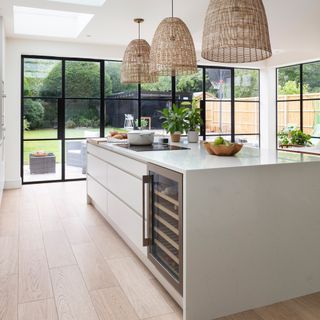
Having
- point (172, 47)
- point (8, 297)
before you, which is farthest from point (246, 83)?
point (8, 297)

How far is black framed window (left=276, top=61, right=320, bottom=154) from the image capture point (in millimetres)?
8406

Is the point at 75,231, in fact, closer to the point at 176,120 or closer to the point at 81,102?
the point at 176,120

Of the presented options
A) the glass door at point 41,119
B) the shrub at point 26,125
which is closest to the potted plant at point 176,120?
the glass door at point 41,119

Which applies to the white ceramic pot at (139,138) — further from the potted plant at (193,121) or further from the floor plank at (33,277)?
the floor plank at (33,277)

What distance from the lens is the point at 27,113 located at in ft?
22.7

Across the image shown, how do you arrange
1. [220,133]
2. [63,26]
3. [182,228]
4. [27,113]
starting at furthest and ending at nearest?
[220,133] < [27,113] < [63,26] < [182,228]

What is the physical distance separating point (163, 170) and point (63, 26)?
4962mm

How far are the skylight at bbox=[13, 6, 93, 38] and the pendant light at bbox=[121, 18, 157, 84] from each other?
6.62 ft

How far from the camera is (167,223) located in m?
2.41

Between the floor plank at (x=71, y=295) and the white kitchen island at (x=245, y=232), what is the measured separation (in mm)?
531

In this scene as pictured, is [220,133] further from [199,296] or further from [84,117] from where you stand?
[199,296]

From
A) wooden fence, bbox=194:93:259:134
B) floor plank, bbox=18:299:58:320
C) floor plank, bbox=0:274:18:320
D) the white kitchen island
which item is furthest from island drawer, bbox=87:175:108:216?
wooden fence, bbox=194:93:259:134

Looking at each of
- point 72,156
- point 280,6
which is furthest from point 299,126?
point 72,156

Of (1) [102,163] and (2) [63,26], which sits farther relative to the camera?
(2) [63,26]
